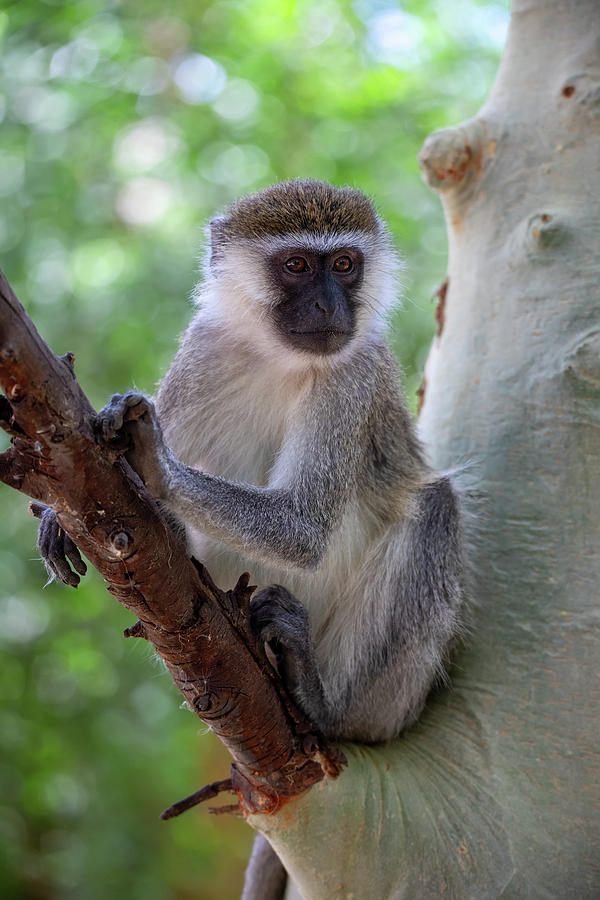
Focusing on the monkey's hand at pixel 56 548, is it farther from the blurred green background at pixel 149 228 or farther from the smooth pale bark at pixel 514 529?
the blurred green background at pixel 149 228

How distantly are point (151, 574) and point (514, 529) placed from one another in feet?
4.39

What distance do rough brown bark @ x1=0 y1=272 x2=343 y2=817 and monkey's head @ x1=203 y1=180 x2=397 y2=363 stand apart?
0.87 m

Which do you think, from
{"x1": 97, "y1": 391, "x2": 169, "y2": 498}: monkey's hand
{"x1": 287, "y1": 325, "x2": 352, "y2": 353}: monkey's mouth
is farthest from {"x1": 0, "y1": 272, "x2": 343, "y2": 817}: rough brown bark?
{"x1": 287, "y1": 325, "x2": 352, "y2": 353}: monkey's mouth

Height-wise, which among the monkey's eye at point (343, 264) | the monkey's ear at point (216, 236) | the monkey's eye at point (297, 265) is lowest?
the monkey's eye at point (343, 264)

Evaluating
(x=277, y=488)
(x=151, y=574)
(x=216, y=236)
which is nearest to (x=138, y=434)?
(x=151, y=574)

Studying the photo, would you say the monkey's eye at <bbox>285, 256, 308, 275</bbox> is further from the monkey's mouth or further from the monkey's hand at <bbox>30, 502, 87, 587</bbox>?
the monkey's hand at <bbox>30, 502, 87, 587</bbox>

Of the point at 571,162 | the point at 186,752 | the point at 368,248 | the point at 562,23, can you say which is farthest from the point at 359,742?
the point at 186,752

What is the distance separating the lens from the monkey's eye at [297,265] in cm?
284

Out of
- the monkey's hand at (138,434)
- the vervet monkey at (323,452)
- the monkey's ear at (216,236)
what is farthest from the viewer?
the monkey's ear at (216,236)

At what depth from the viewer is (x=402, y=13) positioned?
5.48 metres

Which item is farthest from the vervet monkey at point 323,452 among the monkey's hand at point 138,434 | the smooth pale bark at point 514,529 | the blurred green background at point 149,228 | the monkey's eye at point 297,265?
the blurred green background at point 149,228

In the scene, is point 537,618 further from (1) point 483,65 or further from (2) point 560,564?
(1) point 483,65

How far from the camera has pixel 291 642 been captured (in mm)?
2443

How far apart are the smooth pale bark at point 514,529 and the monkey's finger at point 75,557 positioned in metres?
0.80
